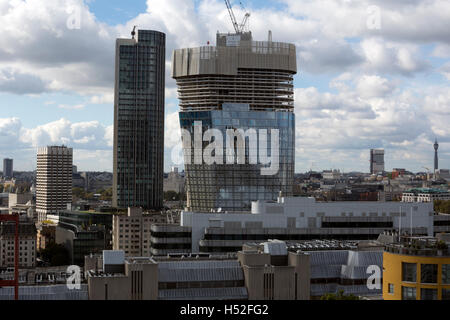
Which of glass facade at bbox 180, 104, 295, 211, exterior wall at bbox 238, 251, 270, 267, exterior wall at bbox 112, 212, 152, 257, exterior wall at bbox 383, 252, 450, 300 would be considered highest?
glass facade at bbox 180, 104, 295, 211

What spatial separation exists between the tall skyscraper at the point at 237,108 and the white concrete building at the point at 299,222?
3527 cm

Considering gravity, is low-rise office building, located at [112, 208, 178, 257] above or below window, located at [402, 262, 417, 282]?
below

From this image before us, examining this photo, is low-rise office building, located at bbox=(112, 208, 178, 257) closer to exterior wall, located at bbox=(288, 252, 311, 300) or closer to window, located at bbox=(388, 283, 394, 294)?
exterior wall, located at bbox=(288, 252, 311, 300)

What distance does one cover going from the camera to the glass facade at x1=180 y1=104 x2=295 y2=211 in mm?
125062

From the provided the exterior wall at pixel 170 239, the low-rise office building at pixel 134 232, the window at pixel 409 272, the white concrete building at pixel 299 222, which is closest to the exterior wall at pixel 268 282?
the window at pixel 409 272

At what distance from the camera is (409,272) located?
123 feet

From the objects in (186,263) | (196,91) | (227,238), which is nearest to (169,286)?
(186,263)

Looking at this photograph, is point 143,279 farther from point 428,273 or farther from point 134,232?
point 134,232

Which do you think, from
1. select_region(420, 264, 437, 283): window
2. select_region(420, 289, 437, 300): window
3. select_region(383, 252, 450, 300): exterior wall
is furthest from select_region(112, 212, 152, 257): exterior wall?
select_region(420, 264, 437, 283): window

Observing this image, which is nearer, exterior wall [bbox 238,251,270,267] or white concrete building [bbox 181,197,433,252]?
exterior wall [bbox 238,251,270,267]

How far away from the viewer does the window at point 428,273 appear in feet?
121

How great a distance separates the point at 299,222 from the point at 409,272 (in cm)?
5207
